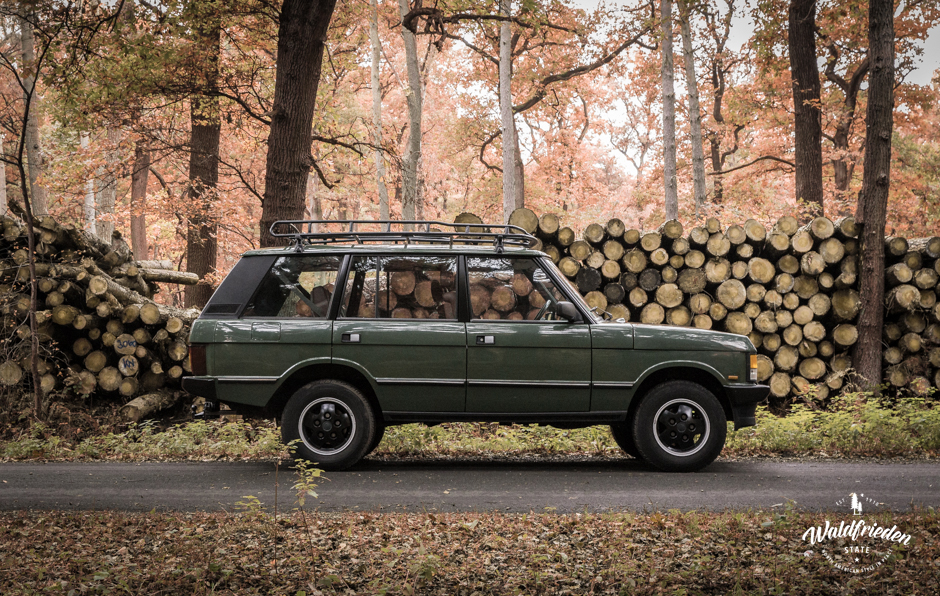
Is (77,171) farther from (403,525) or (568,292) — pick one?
(403,525)

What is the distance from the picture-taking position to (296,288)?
6766 mm

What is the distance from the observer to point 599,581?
12.1ft

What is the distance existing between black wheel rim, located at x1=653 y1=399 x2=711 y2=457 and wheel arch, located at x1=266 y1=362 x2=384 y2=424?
2.61 metres

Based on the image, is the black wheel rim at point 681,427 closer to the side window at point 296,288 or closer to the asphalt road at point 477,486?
the asphalt road at point 477,486

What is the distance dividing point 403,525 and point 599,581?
4.72 ft

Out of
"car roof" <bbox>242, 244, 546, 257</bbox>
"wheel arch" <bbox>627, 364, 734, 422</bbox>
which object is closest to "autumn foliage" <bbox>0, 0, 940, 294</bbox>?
"car roof" <bbox>242, 244, 546, 257</bbox>

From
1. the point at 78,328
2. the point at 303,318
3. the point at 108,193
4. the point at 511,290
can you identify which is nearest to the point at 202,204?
the point at 108,193

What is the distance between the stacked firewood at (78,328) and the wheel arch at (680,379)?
6694 millimetres

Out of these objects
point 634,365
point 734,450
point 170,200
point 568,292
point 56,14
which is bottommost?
point 734,450

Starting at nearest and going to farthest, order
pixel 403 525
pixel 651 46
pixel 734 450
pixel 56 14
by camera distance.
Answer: pixel 403 525 → pixel 734 450 → pixel 56 14 → pixel 651 46

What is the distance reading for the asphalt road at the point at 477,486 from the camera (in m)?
5.37

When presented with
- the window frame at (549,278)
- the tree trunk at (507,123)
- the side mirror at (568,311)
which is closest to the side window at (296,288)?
the window frame at (549,278)

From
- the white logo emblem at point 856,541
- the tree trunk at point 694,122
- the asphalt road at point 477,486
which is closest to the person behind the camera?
the white logo emblem at point 856,541

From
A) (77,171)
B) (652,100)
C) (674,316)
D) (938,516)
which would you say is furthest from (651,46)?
(938,516)
